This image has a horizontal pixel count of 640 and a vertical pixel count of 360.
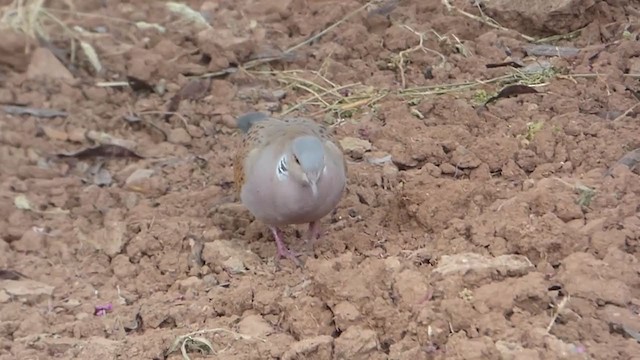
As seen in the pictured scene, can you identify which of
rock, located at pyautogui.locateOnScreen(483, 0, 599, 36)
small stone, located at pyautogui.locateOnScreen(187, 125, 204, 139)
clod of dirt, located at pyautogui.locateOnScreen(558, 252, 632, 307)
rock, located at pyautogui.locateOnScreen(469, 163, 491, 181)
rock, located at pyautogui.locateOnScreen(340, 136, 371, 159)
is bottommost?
small stone, located at pyautogui.locateOnScreen(187, 125, 204, 139)

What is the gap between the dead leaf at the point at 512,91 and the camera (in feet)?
17.9

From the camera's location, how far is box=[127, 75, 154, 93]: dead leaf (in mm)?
6430

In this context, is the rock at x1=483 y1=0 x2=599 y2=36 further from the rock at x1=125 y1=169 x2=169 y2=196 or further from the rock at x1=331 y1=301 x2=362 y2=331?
the rock at x1=331 y1=301 x2=362 y2=331

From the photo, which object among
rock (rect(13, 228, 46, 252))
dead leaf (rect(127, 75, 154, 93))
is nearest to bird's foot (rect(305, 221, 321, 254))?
rock (rect(13, 228, 46, 252))

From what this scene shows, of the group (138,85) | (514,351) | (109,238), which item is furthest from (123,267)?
(514,351)

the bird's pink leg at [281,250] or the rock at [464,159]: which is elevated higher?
the rock at [464,159]

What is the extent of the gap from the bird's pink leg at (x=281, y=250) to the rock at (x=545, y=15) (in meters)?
2.22

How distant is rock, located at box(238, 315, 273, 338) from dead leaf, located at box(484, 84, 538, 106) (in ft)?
6.64

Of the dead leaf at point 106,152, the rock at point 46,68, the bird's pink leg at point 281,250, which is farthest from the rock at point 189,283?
the rock at point 46,68

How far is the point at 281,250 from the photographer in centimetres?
480

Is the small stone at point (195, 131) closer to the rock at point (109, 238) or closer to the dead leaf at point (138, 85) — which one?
the dead leaf at point (138, 85)

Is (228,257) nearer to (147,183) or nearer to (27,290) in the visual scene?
(27,290)

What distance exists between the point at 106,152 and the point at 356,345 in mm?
2699

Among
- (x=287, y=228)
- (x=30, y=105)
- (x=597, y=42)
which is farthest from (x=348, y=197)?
(x=30, y=105)
